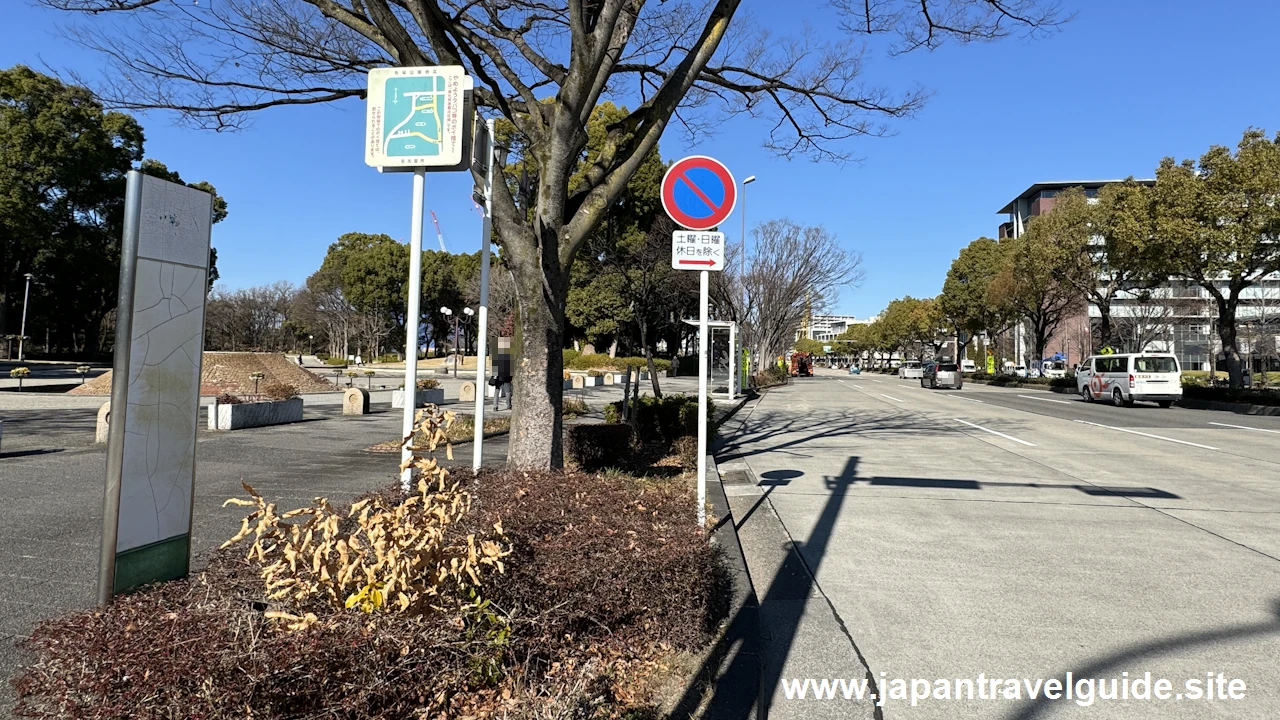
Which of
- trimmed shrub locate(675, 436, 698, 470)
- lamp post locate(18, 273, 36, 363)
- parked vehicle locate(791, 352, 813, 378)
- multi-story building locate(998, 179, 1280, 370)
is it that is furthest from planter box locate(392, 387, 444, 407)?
parked vehicle locate(791, 352, 813, 378)

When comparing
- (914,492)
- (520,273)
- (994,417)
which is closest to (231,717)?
(520,273)

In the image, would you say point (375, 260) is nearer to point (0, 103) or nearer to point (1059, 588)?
point (0, 103)

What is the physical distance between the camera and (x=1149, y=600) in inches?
167

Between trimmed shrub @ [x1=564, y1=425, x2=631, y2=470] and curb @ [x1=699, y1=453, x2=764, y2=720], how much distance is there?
2.90 m

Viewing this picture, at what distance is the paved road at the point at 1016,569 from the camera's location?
332 centimetres

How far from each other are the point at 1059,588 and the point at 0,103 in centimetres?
4447

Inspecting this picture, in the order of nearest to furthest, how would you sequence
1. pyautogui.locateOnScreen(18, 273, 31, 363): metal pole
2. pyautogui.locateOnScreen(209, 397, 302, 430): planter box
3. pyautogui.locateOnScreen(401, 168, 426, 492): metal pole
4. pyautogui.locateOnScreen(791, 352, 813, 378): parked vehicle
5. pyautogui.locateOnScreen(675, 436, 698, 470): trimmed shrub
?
pyautogui.locateOnScreen(401, 168, 426, 492): metal pole < pyautogui.locateOnScreen(675, 436, 698, 470): trimmed shrub < pyautogui.locateOnScreen(209, 397, 302, 430): planter box < pyautogui.locateOnScreen(18, 273, 31, 363): metal pole < pyautogui.locateOnScreen(791, 352, 813, 378): parked vehicle

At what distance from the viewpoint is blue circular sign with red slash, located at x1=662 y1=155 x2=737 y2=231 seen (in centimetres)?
534

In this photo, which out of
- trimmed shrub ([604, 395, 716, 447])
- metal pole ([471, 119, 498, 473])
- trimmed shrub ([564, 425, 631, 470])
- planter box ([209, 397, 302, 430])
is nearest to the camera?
metal pole ([471, 119, 498, 473])

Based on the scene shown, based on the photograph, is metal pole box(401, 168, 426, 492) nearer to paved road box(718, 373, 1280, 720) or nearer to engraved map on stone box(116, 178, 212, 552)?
engraved map on stone box(116, 178, 212, 552)

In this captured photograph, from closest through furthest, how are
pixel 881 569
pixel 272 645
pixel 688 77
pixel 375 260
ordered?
pixel 272 645 → pixel 881 569 → pixel 688 77 → pixel 375 260

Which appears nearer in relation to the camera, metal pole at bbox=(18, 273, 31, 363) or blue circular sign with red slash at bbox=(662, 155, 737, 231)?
blue circular sign with red slash at bbox=(662, 155, 737, 231)

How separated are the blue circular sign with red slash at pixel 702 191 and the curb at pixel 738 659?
2.49 metres

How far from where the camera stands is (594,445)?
25.2 feet
